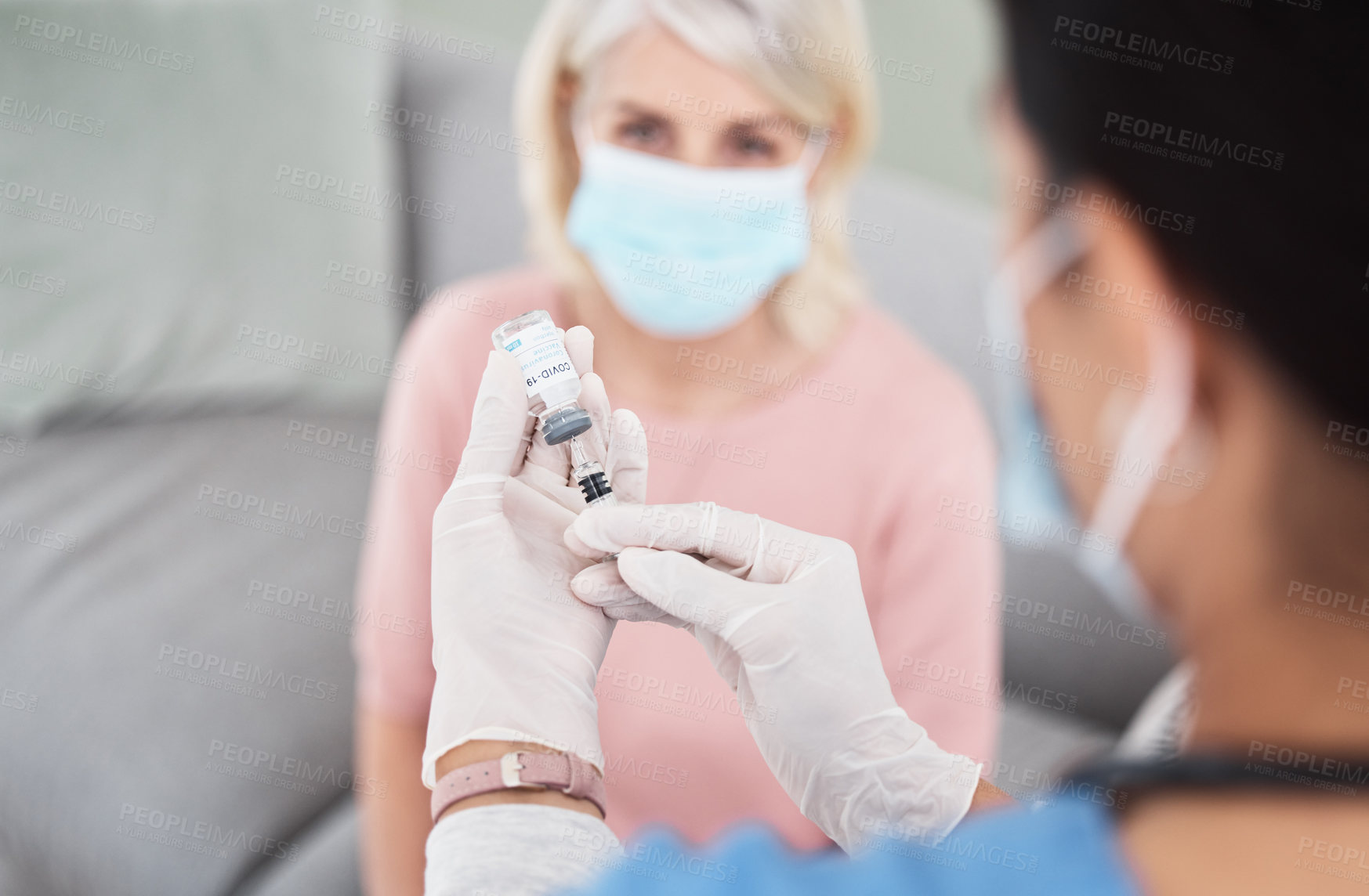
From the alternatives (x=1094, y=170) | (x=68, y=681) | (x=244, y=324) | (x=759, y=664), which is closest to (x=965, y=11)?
(x=1094, y=170)

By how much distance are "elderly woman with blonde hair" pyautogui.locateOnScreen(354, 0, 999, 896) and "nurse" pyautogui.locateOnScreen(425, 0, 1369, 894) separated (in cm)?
30

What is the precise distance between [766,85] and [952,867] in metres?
0.78

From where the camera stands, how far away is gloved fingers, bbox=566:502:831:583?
0.63 metres

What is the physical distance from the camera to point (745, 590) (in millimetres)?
639

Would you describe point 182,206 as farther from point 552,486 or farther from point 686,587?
point 686,587

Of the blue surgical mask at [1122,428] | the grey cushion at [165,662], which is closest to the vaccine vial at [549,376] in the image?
the blue surgical mask at [1122,428]

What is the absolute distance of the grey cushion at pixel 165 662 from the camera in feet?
3.06

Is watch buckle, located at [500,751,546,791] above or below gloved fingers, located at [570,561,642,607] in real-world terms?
below

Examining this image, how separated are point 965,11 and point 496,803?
39.7 inches

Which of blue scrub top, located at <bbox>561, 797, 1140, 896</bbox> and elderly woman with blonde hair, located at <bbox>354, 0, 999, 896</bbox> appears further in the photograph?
elderly woman with blonde hair, located at <bbox>354, 0, 999, 896</bbox>

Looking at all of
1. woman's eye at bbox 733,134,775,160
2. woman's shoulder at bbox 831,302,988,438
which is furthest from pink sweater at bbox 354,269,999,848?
woman's eye at bbox 733,134,775,160

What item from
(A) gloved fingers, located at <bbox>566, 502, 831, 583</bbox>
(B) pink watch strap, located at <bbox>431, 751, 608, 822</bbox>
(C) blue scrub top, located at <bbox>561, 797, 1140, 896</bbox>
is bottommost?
(B) pink watch strap, located at <bbox>431, 751, 608, 822</bbox>

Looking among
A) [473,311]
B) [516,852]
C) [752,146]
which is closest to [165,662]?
[473,311]

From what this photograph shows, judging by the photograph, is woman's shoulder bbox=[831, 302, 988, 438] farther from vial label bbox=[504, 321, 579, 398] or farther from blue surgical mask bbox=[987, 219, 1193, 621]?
vial label bbox=[504, 321, 579, 398]
